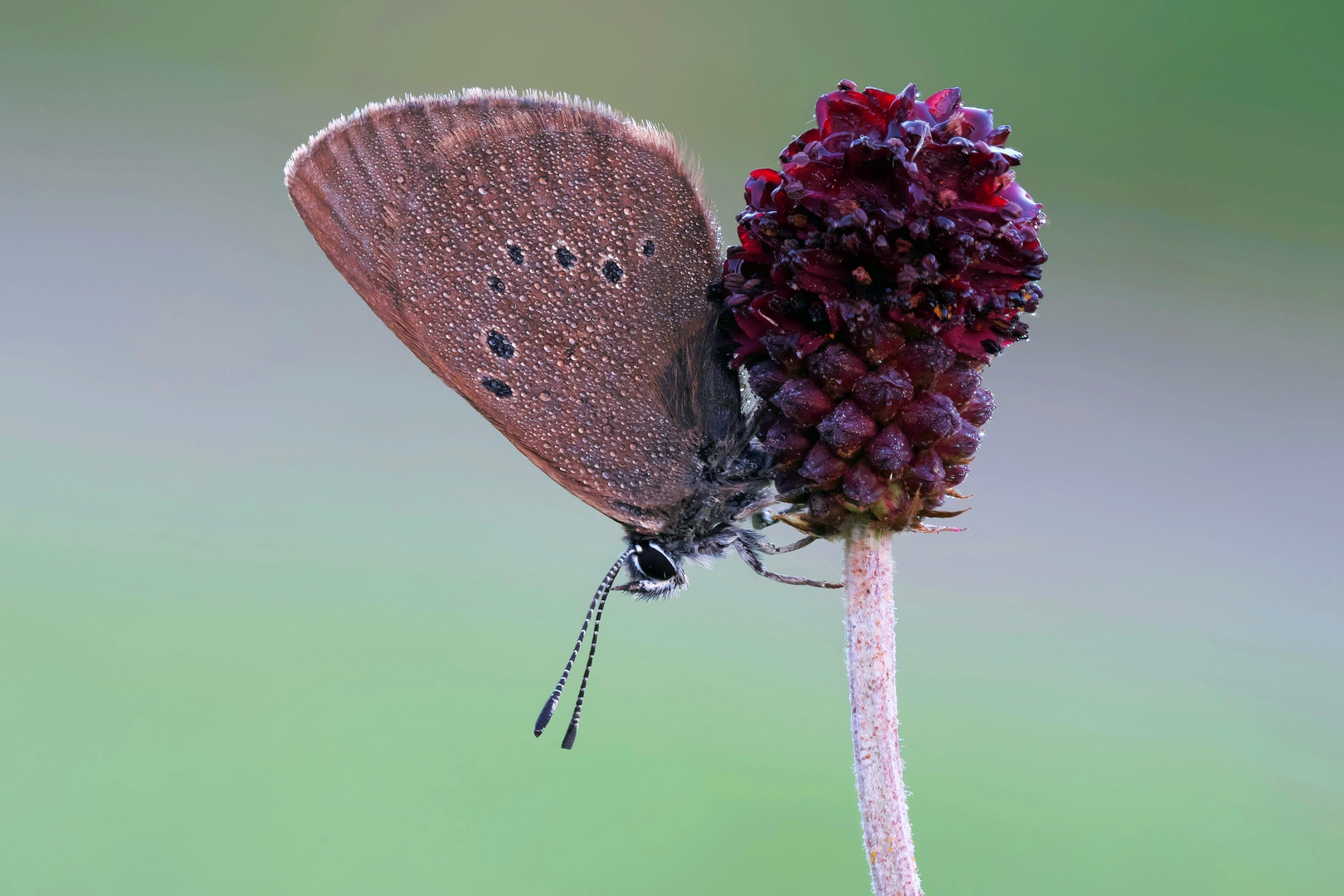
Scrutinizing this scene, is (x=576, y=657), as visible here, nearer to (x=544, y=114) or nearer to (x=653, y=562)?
(x=653, y=562)

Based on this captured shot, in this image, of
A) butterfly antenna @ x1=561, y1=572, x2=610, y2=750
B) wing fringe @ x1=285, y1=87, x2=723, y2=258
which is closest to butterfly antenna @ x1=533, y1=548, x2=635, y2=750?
butterfly antenna @ x1=561, y1=572, x2=610, y2=750

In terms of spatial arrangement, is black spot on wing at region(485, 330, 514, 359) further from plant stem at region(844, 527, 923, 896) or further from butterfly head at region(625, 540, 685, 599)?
plant stem at region(844, 527, 923, 896)

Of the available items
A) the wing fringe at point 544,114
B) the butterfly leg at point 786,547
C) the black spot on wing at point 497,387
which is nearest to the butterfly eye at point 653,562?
the butterfly leg at point 786,547

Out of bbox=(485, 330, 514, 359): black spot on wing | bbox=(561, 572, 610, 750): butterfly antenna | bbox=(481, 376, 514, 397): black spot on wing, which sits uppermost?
bbox=(485, 330, 514, 359): black spot on wing

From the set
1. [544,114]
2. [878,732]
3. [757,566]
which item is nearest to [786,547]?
[757,566]

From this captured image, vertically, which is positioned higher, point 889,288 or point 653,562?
point 889,288

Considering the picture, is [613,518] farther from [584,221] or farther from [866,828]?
[866,828]
